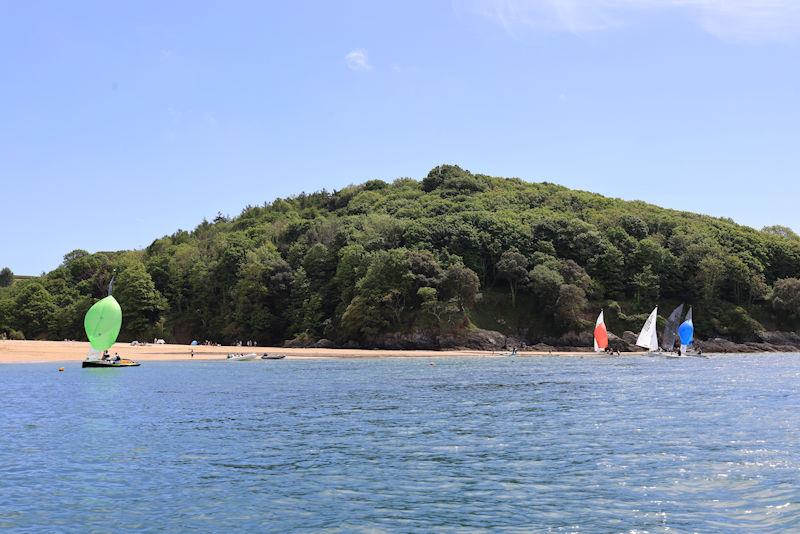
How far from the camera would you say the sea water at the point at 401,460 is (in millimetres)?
14570

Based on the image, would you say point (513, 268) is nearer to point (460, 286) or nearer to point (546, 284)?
point (546, 284)

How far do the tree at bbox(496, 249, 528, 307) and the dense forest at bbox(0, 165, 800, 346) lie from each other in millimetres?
264

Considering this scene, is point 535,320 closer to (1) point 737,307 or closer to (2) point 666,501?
(1) point 737,307

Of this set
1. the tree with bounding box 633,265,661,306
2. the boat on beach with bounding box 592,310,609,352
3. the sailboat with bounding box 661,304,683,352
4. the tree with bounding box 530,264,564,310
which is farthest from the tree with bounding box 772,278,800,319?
the boat on beach with bounding box 592,310,609,352

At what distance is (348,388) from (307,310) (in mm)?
68639

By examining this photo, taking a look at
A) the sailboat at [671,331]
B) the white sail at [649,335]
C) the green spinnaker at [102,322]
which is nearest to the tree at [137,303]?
the green spinnaker at [102,322]

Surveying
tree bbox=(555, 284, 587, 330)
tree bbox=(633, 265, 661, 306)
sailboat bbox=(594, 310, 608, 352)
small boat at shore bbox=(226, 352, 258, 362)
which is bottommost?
small boat at shore bbox=(226, 352, 258, 362)

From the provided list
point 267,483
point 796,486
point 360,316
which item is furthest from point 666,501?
point 360,316

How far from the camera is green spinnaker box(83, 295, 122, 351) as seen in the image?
5631cm

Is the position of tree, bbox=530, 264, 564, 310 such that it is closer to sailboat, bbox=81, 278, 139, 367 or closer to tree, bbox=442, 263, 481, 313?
tree, bbox=442, 263, 481, 313

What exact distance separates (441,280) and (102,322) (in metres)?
56.7

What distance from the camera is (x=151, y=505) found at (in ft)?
51.2

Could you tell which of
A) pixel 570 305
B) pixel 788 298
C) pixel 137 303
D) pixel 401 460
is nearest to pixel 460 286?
pixel 570 305

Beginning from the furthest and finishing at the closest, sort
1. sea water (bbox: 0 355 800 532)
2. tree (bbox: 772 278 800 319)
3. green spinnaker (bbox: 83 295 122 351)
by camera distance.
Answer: tree (bbox: 772 278 800 319) < green spinnaker (bbox: 83 295 122 351) < sea water (bbox: 0 355 800 532)
